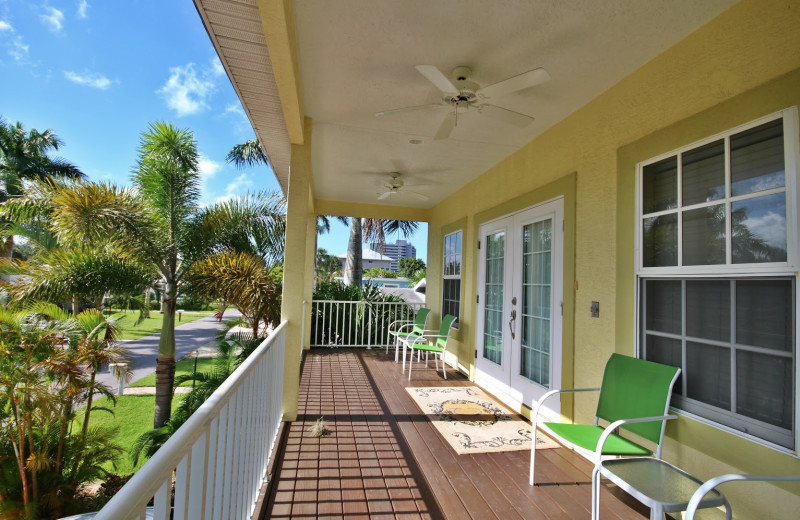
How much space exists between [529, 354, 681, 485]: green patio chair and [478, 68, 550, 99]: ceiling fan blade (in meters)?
1.77

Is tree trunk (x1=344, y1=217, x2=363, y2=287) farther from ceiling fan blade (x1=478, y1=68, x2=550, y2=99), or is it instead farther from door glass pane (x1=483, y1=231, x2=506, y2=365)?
ceiling fan blade (x1=478, y1=68, x2=550, y2=99)

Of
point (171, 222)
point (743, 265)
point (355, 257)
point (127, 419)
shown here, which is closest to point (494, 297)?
point (743, 265)

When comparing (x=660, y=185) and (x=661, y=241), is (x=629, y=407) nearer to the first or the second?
(x=661, y=241)

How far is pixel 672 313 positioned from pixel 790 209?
32.2 inches

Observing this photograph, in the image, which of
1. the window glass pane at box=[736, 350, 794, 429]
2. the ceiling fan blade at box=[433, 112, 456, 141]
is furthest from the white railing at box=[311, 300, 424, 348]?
the window glass pane at box=[736, 350, 794, 429]

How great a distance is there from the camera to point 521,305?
12.9 ft

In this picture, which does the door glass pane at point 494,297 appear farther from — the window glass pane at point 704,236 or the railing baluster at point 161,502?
the railing baluster at point 161,502

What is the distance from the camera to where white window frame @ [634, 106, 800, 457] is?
1603 mm

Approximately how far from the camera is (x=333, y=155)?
4527mm

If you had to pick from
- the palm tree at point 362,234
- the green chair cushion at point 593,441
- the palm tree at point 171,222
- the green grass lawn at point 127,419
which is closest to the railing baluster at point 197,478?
the green chair cushion at point 593,441

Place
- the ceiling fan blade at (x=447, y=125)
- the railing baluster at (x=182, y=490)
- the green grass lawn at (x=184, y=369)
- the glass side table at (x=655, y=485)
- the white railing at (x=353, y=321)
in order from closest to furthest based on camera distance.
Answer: the railing baluster at (x=182, y=490) → the glass side table at (x=655, y=485) → the ceiling fan blade at (x=447, y=125) → the white railing at (x=353, y=321) → the green grass lawn at (x=184, y=369)

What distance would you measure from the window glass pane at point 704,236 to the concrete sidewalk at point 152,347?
8.62 meters

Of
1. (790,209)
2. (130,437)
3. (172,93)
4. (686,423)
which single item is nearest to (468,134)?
(790,209)

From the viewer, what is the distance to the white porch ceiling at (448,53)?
6.59 feet
